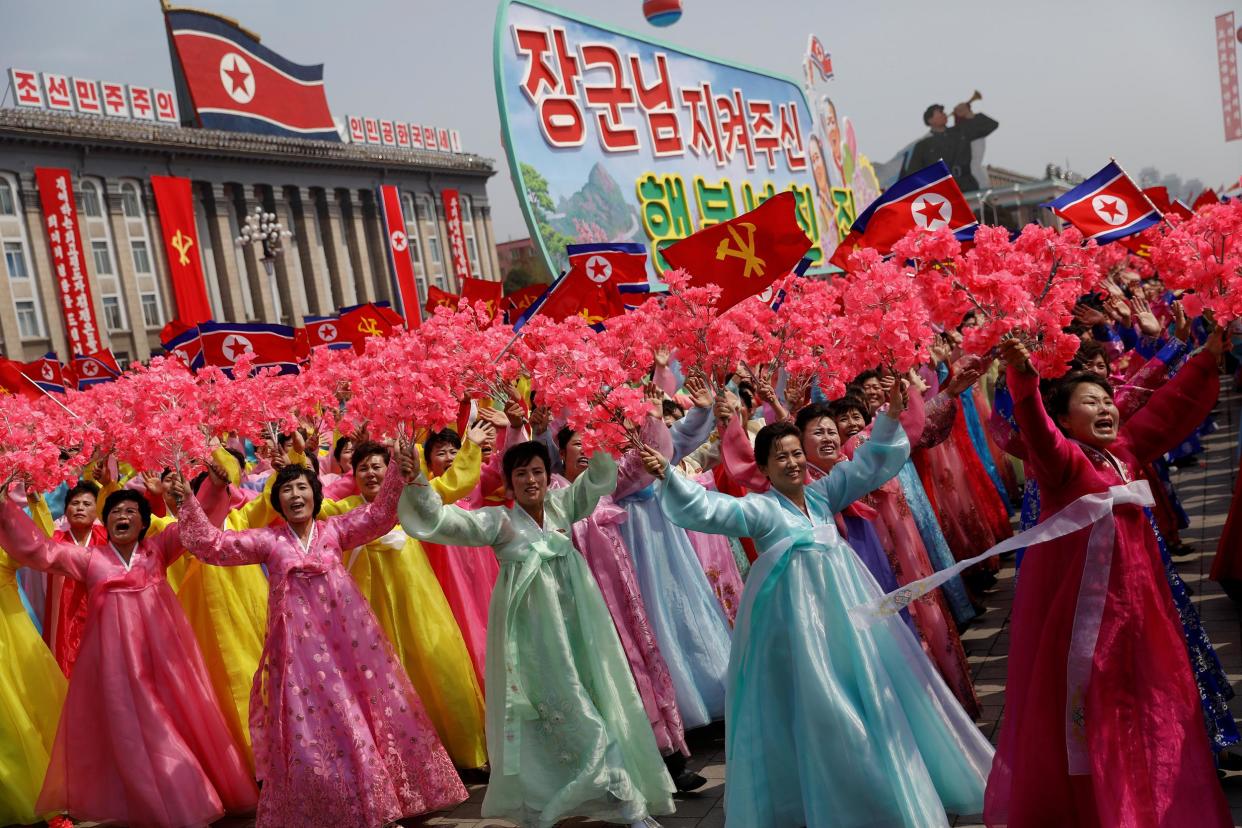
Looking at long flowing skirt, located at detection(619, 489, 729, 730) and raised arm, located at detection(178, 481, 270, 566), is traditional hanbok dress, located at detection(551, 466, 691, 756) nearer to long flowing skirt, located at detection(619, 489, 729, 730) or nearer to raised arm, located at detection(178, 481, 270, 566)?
long flowing skirt, located at detection(619, 489, 729, 730)

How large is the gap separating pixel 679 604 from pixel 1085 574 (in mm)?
2461

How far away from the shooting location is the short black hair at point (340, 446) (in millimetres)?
7628

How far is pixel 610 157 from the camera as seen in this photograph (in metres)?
14.4

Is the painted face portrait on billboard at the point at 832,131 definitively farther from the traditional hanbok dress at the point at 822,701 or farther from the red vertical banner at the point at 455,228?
the traditional hanbok dress at the point at 822,701

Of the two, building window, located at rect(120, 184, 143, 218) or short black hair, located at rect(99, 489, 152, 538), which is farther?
building window, located at rect(120, 184, 143, 218)

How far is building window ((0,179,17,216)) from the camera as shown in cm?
3459

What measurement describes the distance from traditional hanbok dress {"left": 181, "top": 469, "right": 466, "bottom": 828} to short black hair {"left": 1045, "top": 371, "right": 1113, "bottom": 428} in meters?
2.54

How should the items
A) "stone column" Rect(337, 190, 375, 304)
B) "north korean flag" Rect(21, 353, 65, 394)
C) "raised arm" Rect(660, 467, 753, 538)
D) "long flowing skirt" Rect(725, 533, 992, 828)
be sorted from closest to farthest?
"long flowing skirt" Rect(725, 533, 992, 828)
"raised arm" Rect(660, 467, 753, 538)
"north korean flag" Rect(21, 353, 65, 394)
"stone column" Rect(337, 190, 375, 304)

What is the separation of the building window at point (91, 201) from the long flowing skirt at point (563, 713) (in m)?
37.3

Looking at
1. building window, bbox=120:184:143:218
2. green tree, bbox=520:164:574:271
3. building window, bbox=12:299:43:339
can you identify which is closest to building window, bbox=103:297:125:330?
building window, bbox=120:184:143:218

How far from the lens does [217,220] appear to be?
42531 mm

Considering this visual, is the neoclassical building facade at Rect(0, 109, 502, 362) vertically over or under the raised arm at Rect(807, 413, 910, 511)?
over

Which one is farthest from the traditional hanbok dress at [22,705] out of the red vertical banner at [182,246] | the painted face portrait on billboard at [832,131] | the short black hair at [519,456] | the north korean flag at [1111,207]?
the red vertical banner at [182,246]

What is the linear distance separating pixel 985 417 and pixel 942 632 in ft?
16.2
